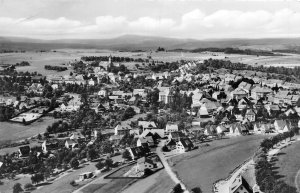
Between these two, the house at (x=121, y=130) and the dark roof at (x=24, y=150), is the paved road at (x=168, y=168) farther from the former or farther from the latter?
the dark roof at (x=24, y=150)

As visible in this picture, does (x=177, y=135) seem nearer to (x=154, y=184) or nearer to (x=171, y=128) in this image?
(x=171, y=128)

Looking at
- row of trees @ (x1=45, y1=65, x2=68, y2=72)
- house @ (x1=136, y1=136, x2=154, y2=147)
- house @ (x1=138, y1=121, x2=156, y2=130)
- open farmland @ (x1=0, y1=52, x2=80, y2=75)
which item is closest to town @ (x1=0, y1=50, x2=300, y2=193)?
house @ (x1=136, y1=136, x2=154, y2=147)

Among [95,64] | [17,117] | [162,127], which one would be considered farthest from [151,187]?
[95,64]

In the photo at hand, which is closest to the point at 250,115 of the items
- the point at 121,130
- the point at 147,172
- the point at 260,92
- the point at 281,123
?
the point at 281,123

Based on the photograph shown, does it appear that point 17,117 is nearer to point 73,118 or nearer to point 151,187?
point 73,118

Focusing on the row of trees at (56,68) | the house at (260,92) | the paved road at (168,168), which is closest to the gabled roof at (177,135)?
the paved road at (168,168)
